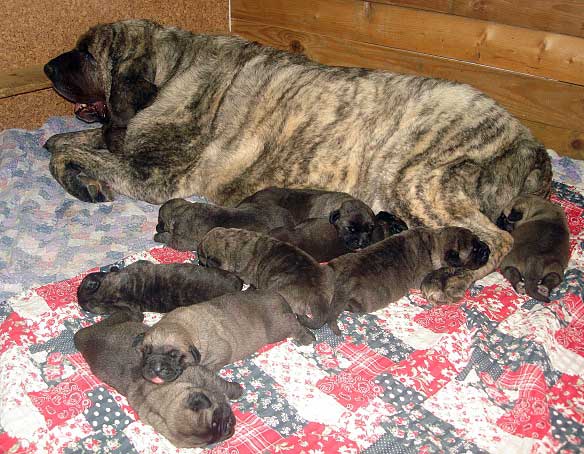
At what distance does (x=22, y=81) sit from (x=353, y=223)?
7.33ft

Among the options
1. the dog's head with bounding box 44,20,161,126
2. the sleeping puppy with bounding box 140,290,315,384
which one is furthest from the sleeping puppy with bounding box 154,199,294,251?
the dog's head with bounding box 44,20,161,126

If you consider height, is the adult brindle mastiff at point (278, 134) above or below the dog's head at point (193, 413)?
above

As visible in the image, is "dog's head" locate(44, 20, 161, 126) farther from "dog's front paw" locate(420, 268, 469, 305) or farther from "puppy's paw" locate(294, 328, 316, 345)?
"dog's front paw" locate(420, 268, 469, 305)

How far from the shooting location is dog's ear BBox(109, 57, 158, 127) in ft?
10.7

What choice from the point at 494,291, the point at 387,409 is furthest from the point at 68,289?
the point at 494,291

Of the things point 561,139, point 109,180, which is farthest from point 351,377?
point 561,139

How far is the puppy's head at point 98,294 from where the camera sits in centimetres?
232

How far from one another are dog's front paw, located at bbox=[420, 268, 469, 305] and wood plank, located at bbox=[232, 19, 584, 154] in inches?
61.2

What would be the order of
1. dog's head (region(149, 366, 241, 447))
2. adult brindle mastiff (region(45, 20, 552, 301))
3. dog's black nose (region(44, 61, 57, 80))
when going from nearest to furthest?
1. dog's head (region(149, 366, 241, 447))
2. adult brindle mastiff (region(45, 20, 552, 301))
3. dog's black nose (region(44, 61, 57, 80))

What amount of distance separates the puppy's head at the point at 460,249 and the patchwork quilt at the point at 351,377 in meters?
0.17

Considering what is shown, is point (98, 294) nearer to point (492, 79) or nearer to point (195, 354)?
point (195, 354)

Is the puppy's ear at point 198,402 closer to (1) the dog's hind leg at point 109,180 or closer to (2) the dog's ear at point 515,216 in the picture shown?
(1) the dog's hind leg at point 109,180

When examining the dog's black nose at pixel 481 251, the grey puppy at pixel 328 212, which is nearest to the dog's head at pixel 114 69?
the grey puppy at pixel 328 212

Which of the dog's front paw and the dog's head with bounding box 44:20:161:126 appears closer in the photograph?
the dog's front paw
